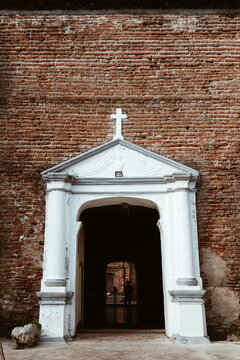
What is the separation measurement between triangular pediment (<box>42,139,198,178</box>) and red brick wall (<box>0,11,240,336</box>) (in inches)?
10.2

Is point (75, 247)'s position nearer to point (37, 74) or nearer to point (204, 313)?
point (204, 313)

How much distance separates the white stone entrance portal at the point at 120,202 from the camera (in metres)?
5.97

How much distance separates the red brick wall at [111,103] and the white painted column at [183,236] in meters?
0.40

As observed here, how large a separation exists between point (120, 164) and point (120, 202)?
740mm

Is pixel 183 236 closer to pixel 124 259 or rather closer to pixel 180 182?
pixel 180 182

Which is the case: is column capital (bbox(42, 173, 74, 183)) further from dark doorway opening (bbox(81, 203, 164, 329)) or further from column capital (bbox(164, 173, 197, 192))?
dark doorway opening (bbox(81, 203, 164, 329))

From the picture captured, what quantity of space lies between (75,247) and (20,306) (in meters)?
1.35

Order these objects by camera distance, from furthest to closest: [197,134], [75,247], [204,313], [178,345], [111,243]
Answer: [111,243] < [197,134] < [75,247] < [204,313] < [178,345]

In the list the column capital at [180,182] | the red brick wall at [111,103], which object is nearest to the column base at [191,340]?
the red brick wall at [111,103]

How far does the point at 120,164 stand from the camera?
691 centimetres

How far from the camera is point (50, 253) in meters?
6.29

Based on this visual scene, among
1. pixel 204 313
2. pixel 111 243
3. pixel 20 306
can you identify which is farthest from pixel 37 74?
pixel 111 243
